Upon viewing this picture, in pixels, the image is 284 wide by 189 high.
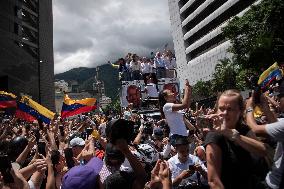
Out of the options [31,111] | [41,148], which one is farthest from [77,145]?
[31,111]

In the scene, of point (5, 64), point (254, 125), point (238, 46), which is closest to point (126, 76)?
point (254, 125)

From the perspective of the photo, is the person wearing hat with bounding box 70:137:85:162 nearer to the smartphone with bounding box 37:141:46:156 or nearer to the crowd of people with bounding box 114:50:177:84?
the smartphone with bounding box 37:141:46:156

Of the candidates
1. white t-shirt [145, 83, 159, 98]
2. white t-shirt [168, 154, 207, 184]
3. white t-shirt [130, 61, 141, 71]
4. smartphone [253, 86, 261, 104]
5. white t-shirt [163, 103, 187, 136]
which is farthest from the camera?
white t-shirt [130, 61, 141, 71]

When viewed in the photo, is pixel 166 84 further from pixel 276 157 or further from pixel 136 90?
pixel 276 157

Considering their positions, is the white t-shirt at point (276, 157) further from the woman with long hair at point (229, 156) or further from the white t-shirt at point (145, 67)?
the white t-shirt at point (145, 67)

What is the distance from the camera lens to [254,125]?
324cm

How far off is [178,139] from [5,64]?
145 feet

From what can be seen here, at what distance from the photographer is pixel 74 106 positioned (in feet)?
44.1

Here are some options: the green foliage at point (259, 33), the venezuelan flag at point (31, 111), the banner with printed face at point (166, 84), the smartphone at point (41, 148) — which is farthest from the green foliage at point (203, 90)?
the smartphone at point (41, 148)

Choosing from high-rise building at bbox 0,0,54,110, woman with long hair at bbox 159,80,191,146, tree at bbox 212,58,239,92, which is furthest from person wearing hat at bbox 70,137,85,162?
high-rise building at bbox 0,0,54,110

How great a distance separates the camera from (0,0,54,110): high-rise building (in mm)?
47156

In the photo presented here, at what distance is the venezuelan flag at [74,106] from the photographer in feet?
42.8

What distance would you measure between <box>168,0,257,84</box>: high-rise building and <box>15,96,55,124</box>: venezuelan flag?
1658 inches

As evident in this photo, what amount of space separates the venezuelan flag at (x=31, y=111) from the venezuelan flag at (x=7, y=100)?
69.9 inches
